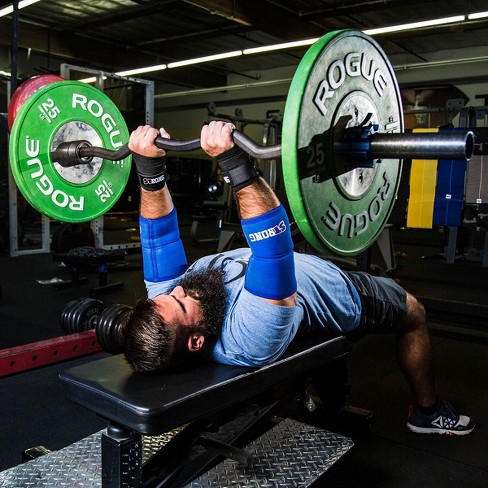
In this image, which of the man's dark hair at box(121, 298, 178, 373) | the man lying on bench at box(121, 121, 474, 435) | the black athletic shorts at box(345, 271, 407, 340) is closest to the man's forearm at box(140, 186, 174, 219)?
the man lying on bench at box(121, 121, 474, 435)

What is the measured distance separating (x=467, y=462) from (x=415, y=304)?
0.49 m

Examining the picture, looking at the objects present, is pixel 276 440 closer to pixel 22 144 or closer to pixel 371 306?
pixel 371 306

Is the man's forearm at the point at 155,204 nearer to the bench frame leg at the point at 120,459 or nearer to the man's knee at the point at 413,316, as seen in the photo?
the bench frame leg at the point at 120,459

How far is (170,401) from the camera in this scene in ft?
3.57

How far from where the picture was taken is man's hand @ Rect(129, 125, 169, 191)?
4.15ft

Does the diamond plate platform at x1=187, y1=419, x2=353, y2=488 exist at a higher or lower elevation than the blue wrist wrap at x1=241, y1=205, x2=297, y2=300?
lower

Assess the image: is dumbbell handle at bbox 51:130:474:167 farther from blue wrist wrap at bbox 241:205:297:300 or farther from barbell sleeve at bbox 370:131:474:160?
blue wrist wrap at bbox 241:205:297:300

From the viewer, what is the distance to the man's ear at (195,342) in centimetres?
126

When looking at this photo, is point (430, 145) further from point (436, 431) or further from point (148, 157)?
point (436, 431)

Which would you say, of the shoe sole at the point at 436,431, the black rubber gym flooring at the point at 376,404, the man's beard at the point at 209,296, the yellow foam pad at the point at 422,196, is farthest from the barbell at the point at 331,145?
the yellow foam pad at the point at 422,196

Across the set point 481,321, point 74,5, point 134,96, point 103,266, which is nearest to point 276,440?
point 481,321

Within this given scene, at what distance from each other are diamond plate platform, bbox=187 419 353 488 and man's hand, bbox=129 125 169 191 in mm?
788

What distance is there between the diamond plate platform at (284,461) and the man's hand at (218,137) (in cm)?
87

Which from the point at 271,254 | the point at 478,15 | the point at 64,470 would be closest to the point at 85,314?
the point at 64,470
